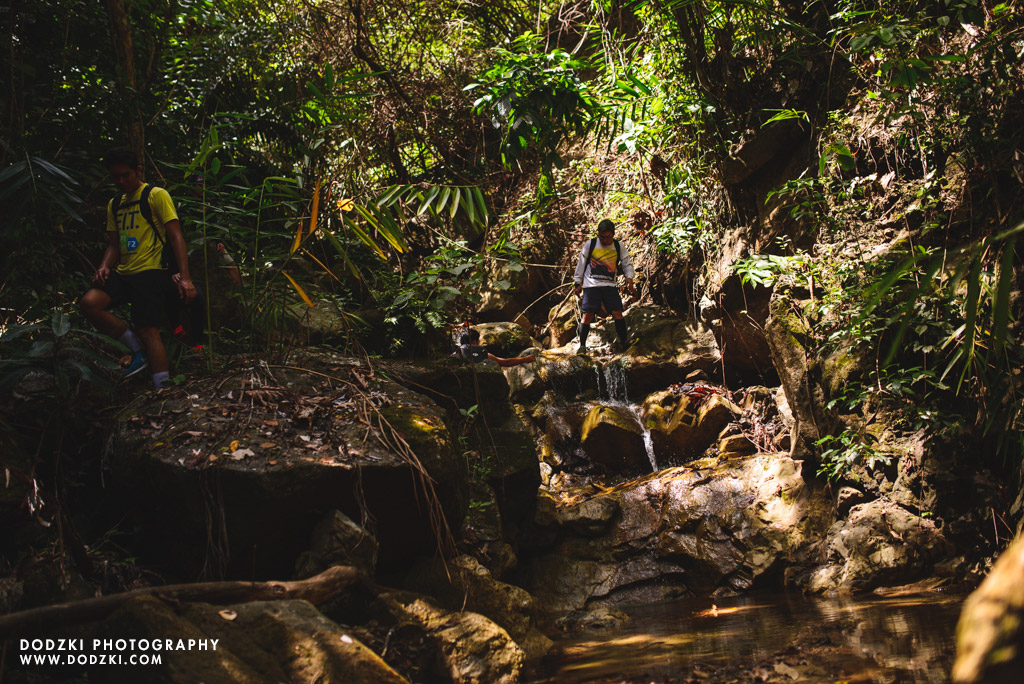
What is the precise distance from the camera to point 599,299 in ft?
26.1

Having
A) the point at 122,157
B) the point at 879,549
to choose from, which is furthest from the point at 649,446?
the point at 122,157

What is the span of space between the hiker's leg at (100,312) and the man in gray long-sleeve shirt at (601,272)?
5251 mm

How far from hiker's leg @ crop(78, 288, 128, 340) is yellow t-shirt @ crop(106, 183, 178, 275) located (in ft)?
0.66

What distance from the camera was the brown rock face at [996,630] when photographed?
677mm

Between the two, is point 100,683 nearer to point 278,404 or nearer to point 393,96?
point 278,404

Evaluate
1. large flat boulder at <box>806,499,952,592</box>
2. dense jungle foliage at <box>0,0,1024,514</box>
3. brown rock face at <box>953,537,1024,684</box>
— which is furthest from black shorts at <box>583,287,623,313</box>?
brown rock face at <box>953,537,1024,684</box>

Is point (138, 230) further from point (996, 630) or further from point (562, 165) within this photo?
point (996, 630)

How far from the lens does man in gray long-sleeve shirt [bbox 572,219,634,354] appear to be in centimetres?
764

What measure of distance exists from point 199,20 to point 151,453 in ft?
16.9

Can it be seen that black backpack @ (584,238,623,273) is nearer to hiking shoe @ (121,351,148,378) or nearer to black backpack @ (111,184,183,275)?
black backpack @ (111,184,183,275)

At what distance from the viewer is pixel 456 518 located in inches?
156

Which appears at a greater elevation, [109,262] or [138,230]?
[138,230]

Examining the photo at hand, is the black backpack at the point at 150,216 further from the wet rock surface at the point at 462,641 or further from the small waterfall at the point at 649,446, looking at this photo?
the small waterfall at the point at 649,446

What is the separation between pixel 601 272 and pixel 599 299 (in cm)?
38
